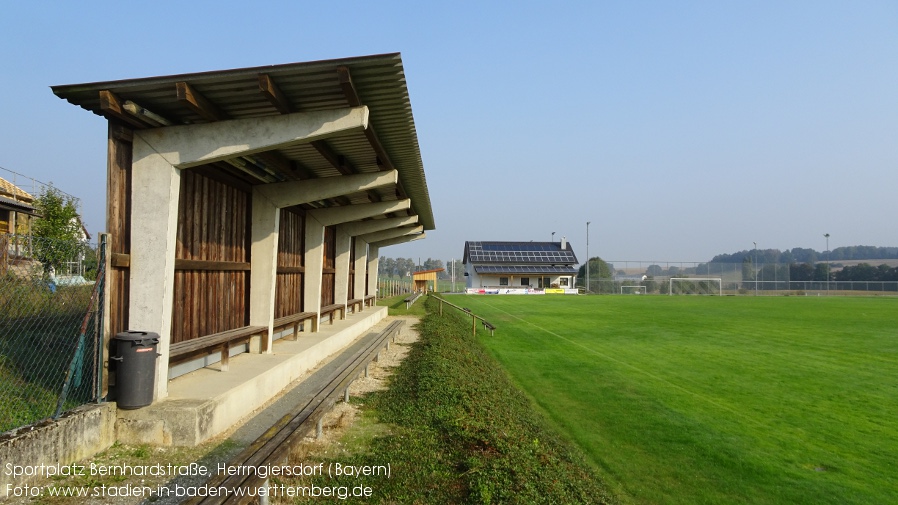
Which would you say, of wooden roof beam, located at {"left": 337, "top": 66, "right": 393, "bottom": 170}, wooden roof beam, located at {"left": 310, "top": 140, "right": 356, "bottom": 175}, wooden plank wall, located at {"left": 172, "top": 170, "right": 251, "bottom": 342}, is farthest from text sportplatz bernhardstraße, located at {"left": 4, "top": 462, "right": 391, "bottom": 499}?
wooden roof beam, located at {"left": 310, "top": 140, "right": 356, "bottom": 175}

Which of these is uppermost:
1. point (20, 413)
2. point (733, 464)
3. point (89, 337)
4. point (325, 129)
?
point (325, 129)

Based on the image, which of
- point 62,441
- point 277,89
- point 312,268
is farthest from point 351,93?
point 312,268

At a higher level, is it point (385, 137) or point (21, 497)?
point (385, 137)

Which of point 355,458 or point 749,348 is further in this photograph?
point 749,348

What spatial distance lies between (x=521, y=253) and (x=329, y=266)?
183ft

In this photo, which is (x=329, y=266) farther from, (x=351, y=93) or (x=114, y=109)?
(x=114, y=109)

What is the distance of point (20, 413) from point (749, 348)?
58.6 feet

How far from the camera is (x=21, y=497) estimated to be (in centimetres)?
430

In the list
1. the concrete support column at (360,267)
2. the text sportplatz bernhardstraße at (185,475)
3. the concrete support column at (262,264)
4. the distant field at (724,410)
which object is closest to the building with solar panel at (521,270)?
the concrete support column at (360,267)

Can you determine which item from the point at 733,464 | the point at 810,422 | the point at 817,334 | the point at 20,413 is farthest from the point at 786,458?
the point at 817,334

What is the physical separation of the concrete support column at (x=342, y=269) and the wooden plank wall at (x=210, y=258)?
7.84 m

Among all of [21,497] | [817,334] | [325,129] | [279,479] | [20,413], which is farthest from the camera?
[817,334]

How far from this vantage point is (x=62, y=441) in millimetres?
4871

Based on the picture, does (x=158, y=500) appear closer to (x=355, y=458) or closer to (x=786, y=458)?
(x=355, y=458)
